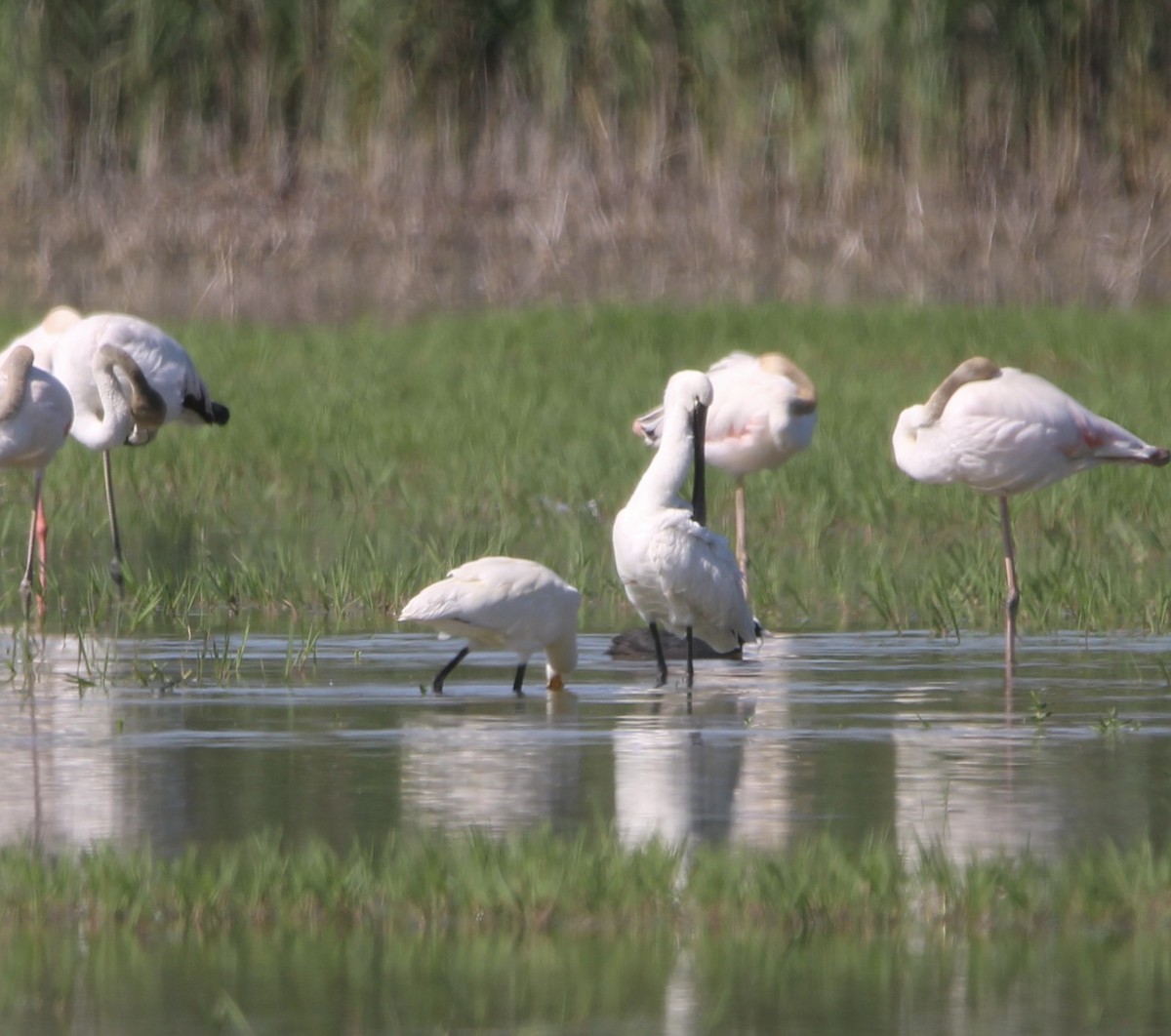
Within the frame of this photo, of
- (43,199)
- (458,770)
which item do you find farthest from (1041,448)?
(43,199)

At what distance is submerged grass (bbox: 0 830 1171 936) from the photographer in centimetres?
512

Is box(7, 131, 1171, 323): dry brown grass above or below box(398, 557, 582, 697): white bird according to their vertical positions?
above

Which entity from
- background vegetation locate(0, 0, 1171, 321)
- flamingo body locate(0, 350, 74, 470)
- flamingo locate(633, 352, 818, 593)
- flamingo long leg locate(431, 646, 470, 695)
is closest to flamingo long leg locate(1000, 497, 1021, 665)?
flamingo long leg locate(431, 646, 470, 695)

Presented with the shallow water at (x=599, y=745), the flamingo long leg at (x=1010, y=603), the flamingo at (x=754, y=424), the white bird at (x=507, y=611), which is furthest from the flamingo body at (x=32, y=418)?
the flamingo long leg at (x=1010, y=603)

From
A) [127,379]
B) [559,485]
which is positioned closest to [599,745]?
[127,379]

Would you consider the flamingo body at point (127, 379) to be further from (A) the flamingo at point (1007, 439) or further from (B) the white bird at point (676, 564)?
(B) the white bird at point (676, 564)

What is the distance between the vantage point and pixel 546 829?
5617 millimetres

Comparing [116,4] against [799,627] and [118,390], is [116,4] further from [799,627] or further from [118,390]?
[799,627]

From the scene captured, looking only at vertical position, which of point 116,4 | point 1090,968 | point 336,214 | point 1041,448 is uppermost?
point 116,4

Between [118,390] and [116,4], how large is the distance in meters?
12.4

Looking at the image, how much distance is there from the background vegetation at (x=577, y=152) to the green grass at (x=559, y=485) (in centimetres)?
211

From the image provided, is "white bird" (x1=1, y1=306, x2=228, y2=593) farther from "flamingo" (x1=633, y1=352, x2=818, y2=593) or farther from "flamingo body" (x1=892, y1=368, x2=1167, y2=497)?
"flamingo body" (x1=892, y1=368, x2=1167, y2=497)

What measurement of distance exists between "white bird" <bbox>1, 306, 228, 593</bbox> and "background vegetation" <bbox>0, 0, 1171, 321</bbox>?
31.2ft

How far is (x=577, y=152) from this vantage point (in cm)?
2394
